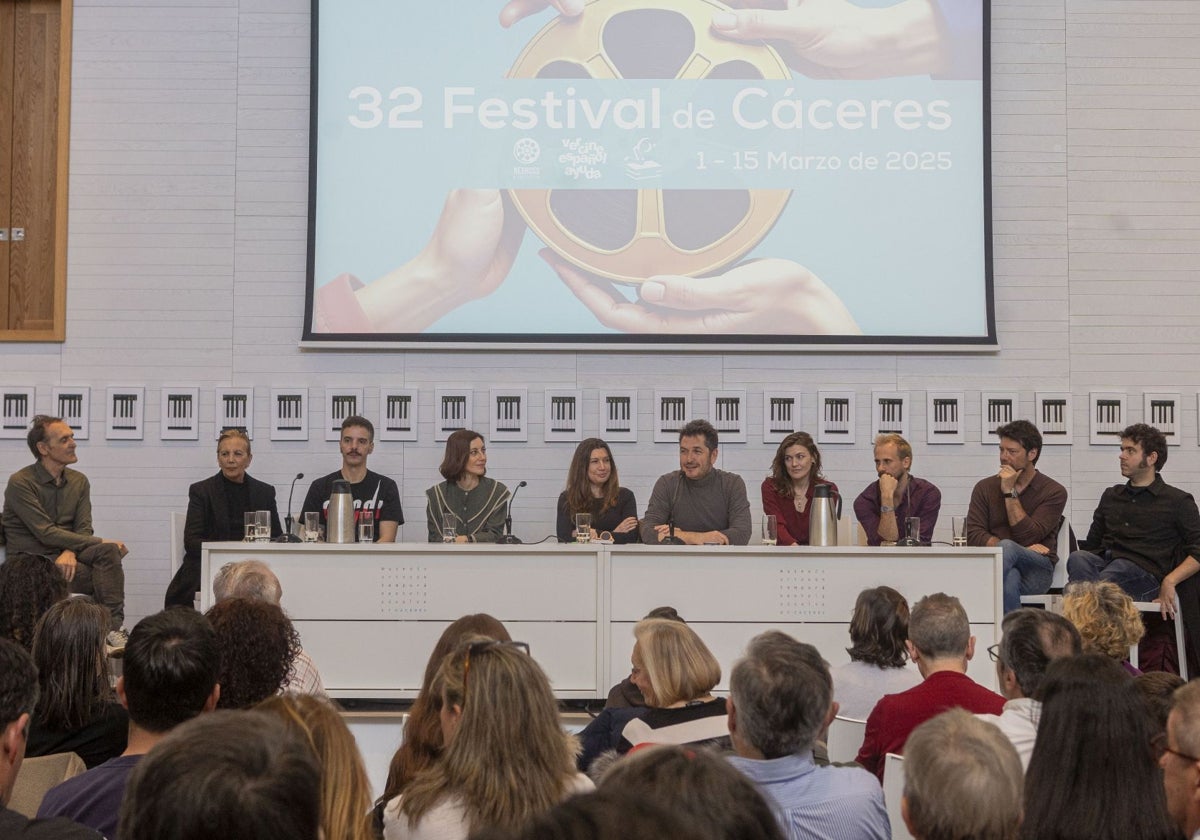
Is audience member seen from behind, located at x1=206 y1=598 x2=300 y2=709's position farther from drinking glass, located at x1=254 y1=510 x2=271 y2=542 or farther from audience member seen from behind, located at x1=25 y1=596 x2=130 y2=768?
drinking glass, located at x1=254 y1=510 x2=271 y2=542

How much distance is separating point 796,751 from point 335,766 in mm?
827

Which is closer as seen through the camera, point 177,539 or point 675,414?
point 177,539

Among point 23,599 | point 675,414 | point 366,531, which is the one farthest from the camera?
point 675,414

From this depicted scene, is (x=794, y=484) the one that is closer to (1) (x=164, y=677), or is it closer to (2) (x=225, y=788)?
(1) (x=164, y=677)

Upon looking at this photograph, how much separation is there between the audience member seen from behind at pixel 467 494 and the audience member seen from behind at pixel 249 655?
330 cm

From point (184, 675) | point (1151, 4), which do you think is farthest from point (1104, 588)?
point (1151, 4)

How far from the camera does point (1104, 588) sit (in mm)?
3430

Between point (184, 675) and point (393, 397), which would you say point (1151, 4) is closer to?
point (393, 397)

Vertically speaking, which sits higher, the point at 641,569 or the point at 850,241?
the point at 850,241

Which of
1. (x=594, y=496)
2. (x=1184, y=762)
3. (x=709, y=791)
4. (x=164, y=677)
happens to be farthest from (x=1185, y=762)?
(x=594, y=496)

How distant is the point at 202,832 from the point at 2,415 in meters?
6.60

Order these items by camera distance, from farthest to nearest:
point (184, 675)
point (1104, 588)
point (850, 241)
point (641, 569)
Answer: point (850, 241)
point (641, 569)
point (1104, 588)
point (184, 675)

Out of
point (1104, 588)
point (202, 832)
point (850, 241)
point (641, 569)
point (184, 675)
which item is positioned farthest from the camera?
point (850, 241)

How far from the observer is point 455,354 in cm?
696
